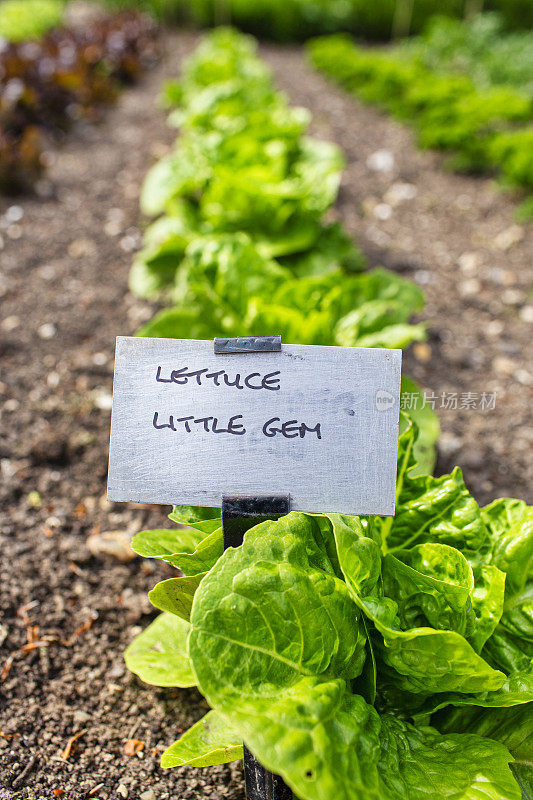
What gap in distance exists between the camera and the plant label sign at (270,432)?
57.6 inches

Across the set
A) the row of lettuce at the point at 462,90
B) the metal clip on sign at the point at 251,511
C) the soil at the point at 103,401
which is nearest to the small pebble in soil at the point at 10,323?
the soil at the point at 103,401

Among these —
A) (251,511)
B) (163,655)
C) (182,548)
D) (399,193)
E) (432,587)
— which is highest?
(251,511)

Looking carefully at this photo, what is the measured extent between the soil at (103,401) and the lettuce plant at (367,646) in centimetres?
34

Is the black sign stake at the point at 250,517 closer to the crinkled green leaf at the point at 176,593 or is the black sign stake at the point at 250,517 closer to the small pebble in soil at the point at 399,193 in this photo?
the crinkled green leaf at the point at 176,593

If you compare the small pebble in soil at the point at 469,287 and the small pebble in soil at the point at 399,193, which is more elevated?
the small pebble in soil at the point at 399,193

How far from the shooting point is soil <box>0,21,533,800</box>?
5.90ft

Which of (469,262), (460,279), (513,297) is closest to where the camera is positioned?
(513,297)

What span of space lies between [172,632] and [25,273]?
2805mm


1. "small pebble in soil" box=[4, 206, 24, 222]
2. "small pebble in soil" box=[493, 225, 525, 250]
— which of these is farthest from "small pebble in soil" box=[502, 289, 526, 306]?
"small pebble in soil" box=[4, 206, 24, 222]

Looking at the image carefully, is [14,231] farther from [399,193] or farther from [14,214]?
[399,193]

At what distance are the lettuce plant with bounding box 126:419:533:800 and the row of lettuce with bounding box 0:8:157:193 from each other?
13.6ft

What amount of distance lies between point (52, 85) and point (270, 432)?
246 inches

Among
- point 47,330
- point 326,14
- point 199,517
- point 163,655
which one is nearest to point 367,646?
point 199,517

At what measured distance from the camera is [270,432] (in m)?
1.46
